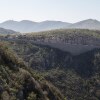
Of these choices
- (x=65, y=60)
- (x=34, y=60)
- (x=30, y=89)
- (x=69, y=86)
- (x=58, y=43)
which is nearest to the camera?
(x=30, y=89)

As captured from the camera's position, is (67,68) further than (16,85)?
Yes

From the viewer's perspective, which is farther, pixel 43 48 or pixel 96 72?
pixel 43 48

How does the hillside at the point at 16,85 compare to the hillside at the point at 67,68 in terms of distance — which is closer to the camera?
the hillside at the point at 16,85

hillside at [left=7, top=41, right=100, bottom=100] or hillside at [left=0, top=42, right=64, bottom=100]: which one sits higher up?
hillside at [left=0, top=42, right=64, bottom=100]

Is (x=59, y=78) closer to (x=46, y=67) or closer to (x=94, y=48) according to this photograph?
(x=46, y=67)

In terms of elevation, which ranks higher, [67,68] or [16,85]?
[16,85]

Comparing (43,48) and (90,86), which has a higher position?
(43,48)

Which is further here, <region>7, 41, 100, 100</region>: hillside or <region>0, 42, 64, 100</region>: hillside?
<region>7, 41, 100, 100</region>: hillside

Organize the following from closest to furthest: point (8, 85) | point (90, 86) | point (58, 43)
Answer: point (8, 85), point (90, 86), point (58, 43)

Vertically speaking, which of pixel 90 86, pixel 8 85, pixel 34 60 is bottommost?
pixel 90 86

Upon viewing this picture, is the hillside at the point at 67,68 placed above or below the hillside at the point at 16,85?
below

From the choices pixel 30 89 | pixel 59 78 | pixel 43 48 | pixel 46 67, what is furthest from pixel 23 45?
pixel 30 89
